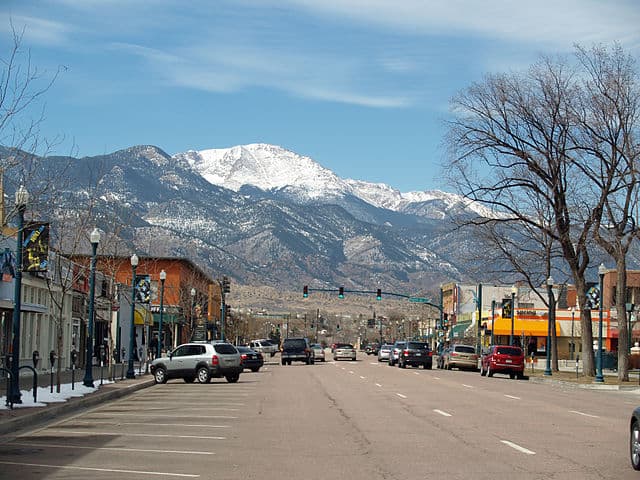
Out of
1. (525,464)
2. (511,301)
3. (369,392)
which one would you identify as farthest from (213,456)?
(511,301)

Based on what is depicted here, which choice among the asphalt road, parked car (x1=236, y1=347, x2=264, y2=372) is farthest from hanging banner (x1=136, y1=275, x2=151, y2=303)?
the asphalt road

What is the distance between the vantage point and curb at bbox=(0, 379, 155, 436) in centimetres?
1902

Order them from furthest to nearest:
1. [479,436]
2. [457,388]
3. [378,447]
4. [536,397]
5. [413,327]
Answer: [413,327] → [457,388] → [536,397] → [479,436] → [378,447]

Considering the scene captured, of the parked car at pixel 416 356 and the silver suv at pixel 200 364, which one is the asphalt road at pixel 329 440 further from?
the parked car at pixel 416 356

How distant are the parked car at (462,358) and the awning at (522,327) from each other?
1220 inches

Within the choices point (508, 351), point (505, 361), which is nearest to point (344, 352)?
point (508, 351)

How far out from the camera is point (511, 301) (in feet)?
205

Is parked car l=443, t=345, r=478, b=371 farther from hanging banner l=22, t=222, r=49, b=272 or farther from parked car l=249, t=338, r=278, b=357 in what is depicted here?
parked car l=249, t=338, r=278, b=357

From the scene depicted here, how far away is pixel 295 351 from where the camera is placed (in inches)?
2739

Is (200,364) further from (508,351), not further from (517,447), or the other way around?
(517,447)

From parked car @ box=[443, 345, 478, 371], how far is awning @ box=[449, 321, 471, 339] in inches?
2054

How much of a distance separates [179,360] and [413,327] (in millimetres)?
130384

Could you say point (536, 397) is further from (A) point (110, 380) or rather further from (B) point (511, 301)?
(B) point (511, 301)

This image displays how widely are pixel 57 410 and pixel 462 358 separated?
140 ft
